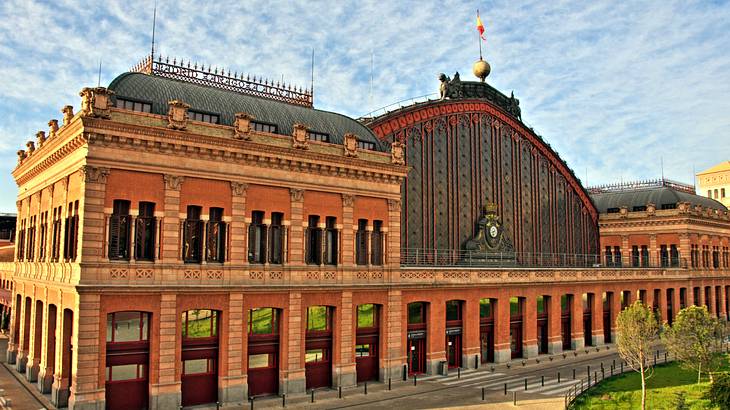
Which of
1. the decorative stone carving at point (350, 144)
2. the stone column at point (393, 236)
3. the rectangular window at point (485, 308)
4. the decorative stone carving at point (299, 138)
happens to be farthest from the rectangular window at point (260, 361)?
the rectangular window at point (485, 308)

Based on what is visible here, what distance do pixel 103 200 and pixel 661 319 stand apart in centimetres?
6057

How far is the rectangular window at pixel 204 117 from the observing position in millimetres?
37219

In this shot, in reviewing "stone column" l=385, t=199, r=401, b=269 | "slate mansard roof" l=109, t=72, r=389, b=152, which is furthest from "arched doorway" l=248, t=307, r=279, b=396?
"slate mansard roof" l=109, t=72, r=389, b=152

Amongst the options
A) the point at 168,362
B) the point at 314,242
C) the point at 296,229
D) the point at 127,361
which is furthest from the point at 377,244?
the point at 127,361

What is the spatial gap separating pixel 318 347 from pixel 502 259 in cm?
2864

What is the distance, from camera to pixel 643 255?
77.4m

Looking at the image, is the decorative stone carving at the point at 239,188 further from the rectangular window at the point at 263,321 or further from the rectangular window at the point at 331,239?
the rectangular window at the point at 263,321

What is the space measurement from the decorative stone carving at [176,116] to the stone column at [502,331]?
96.2 feet

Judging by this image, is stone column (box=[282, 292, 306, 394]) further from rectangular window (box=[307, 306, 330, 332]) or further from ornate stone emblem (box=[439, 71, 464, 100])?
ornate stone emblem (box=[439, 71, 464, 100])

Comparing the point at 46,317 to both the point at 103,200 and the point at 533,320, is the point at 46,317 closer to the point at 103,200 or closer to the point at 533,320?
the point at 103,200

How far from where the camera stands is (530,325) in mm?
52781

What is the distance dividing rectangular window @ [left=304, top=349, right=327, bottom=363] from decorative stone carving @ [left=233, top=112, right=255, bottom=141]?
13.8 meters

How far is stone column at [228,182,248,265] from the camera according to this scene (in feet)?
116

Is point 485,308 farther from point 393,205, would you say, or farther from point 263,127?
point 263,127
